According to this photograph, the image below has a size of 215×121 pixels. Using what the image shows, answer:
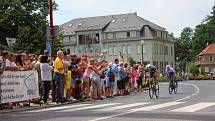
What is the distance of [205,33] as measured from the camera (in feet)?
436

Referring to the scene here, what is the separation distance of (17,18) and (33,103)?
152ft

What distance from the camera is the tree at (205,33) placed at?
13038cm

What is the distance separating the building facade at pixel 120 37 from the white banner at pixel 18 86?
90547 millimetres

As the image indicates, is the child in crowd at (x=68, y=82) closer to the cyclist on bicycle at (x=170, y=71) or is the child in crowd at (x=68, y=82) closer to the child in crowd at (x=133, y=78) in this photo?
the cyclist on bicycle at (x=170, y=71)

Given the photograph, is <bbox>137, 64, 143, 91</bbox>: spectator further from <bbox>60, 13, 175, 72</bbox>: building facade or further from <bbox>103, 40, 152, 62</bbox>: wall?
<bbox>103, 40, 152, 62</bbox>: wall

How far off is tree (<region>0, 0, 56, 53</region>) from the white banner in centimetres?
4276

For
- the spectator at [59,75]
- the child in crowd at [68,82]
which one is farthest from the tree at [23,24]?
the spectator at [59,75]

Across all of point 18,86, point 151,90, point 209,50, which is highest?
point 209,50

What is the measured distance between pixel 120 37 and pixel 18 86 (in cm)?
9541

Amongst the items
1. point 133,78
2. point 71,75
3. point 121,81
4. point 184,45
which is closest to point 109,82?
point 121,81

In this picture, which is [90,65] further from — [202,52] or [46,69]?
[202,52]

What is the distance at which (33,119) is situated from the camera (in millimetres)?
14289

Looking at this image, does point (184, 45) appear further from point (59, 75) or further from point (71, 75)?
point (59, 75)

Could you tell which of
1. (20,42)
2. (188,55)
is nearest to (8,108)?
(20,42)
